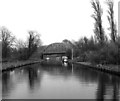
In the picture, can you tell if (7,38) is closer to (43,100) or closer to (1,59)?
(1,59)

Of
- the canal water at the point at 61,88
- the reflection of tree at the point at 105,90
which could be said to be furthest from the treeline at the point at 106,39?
the reflection of tree at the point at 105,90

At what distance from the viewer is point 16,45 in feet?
183

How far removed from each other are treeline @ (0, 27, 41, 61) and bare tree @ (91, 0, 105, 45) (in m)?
20.6

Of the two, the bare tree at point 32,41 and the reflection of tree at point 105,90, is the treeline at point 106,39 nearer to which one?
the reflection of tree at point 105,90

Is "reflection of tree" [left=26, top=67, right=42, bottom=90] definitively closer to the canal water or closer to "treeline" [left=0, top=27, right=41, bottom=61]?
the canal water

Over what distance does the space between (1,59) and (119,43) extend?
26318 mm

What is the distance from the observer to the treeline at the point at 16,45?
44.1 metres

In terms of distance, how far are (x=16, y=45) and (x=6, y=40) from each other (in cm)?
922

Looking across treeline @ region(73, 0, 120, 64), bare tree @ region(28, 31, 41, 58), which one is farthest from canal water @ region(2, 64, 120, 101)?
bare tree @ region(28, 31, 41, 58)

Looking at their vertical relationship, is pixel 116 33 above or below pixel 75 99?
above

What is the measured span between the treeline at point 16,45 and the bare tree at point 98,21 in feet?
67.7

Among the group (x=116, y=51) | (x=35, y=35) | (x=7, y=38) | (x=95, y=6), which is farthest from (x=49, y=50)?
(x=116, y=51)

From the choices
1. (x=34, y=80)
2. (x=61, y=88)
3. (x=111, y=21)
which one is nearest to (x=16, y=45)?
(x=111, y=21)

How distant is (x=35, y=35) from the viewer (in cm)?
7269
